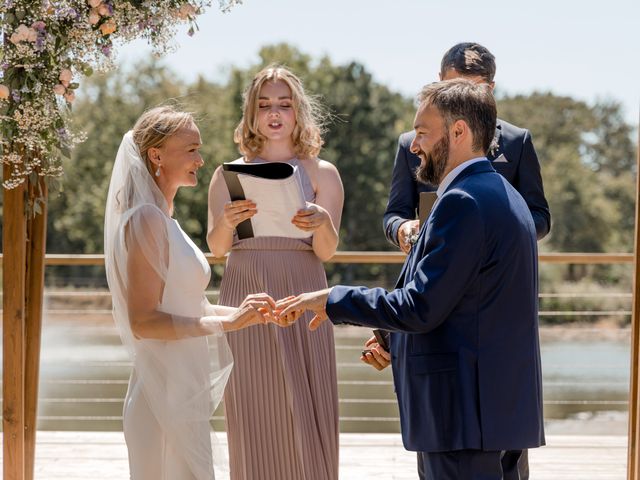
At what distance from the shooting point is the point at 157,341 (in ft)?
9.23

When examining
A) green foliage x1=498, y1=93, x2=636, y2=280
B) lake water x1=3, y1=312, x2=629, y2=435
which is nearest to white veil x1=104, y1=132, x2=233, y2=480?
lake water x1=3, y1=312, x2=629, y2=435

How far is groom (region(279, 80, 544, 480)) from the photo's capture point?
2.30 meters

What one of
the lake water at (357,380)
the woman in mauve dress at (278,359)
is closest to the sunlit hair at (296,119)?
the woman in mauve dress at (278,359)

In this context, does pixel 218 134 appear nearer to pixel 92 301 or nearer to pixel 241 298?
pixel 92 301

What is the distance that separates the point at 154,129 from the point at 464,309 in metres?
1.07

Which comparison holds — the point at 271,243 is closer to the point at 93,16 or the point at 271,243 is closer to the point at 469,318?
the point at 93,16

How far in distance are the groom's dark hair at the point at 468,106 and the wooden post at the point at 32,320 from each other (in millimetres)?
1495

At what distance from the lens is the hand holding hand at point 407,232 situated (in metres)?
3.33

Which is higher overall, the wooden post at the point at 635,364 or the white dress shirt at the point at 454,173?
the white dress shirt at the point at 454,173

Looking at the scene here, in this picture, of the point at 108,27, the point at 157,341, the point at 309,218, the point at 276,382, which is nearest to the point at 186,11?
the point at 108,27

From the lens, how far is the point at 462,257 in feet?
7.45

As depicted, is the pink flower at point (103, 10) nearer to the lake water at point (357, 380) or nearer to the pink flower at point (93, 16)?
the pink flower at point (93, 16)

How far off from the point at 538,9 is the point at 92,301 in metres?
18.5

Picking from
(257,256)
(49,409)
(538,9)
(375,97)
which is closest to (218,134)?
(375,97)
